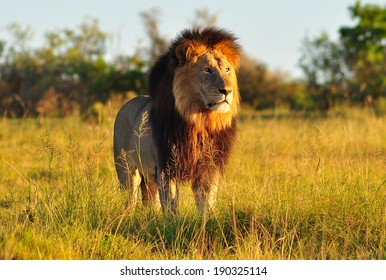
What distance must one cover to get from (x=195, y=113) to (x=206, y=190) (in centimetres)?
68

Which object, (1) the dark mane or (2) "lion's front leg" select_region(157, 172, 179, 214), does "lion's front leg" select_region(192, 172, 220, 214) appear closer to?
(1) the dark mane

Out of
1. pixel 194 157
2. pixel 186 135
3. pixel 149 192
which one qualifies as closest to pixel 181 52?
pixel 186 135

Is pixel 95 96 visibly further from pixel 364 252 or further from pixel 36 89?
pixel 364 252

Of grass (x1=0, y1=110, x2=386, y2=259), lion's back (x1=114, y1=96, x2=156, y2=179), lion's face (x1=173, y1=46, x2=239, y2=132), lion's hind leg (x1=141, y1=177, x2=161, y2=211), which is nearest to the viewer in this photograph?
grass (x1=0, y1=110, x2=386, y2=259)

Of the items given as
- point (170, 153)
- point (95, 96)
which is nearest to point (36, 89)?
point (95, 96)

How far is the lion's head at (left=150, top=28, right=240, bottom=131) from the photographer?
517 cm

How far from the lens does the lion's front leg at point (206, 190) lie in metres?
5.38

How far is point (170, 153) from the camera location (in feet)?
17.8

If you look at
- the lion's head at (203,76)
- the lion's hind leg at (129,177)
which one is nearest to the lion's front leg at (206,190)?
the lion's head at (203,76)

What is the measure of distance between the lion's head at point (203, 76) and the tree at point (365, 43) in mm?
17370

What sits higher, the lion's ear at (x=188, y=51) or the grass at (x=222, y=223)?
the lion's ear at (x=188, y=51)

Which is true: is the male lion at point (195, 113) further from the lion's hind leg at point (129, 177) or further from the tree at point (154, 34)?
the tree at point (154, 34)

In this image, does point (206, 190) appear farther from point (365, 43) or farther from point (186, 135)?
point (365, 43)

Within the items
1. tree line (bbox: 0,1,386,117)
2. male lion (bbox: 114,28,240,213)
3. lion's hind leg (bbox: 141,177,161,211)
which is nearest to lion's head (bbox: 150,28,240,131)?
male lion (bbox: 114,28,240,213)
